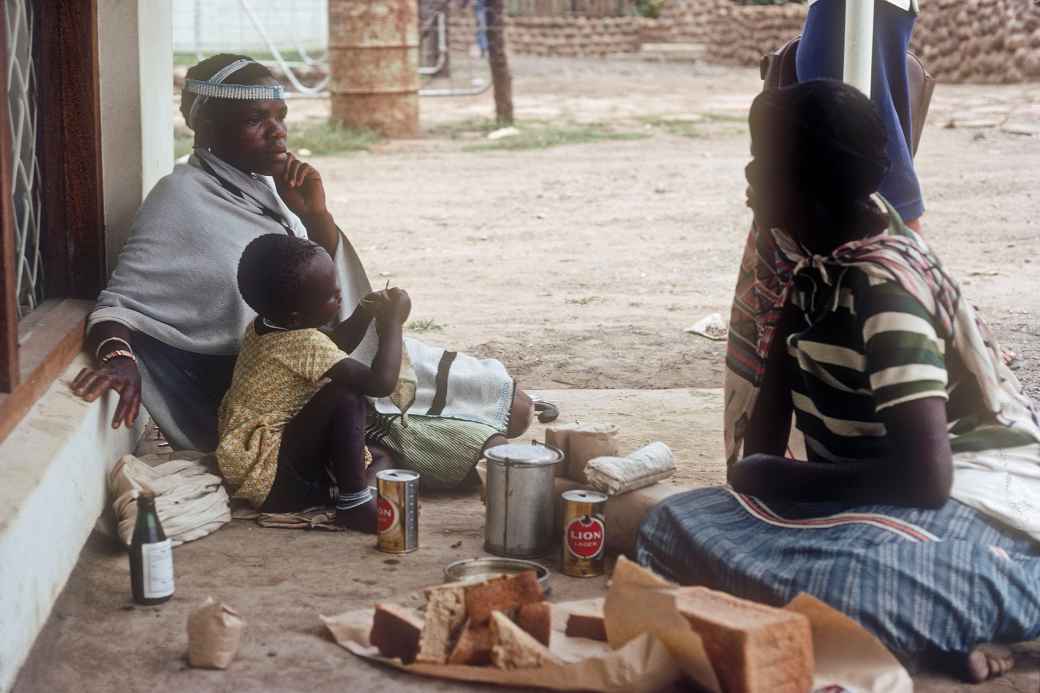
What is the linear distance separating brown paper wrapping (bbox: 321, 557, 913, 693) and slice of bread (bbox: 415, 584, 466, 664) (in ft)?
0.22

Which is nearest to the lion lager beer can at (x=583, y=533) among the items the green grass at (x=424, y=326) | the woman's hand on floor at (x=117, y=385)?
the woman's hand on floor at (x=117, y=385)

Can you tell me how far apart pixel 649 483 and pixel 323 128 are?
12089mm

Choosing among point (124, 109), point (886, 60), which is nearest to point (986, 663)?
point (886, 60)

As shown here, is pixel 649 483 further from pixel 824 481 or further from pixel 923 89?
pixel 923 89

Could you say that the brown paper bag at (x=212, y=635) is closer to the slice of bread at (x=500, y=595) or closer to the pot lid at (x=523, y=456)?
the slice of bread at (x=500, y=595)

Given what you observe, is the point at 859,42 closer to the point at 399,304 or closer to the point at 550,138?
the point at 399,304

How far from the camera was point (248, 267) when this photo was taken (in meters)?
4.00

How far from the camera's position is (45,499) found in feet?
10.5

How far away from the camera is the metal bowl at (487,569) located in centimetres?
346

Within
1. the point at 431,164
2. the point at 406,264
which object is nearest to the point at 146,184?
the point at 406,264

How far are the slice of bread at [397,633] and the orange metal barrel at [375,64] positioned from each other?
1242 cm

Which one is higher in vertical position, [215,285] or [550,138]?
[215,285]

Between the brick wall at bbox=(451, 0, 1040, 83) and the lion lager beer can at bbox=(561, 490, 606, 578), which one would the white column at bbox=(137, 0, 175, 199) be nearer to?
the lion lager beer can at bbox=(561, 490, 606, 578)

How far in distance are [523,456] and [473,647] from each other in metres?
0.87
